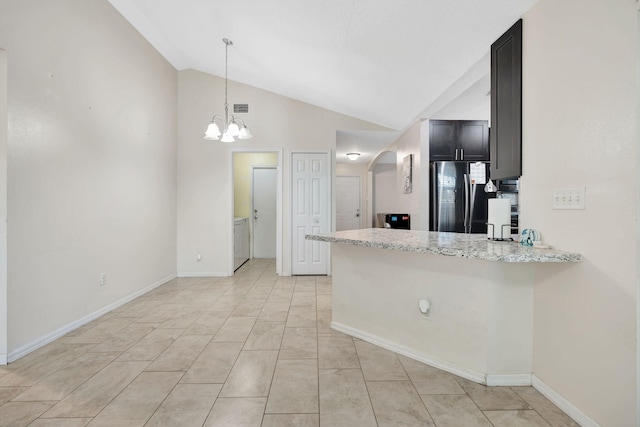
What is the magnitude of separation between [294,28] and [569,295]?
9.40ft

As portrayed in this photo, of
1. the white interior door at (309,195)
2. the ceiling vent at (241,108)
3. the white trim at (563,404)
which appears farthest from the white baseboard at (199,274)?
the white trim at (563,404)

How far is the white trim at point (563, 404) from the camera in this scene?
4.84 feet

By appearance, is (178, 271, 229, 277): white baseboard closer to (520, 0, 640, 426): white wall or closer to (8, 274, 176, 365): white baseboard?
(8, 274, 176, 365): white baseboard

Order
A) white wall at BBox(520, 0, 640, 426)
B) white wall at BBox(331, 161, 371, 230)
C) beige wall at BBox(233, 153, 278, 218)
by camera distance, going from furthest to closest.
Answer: white wall at BBox(331, 161, 371, 230) < beige wall at BBox(233, 153, 278, 218) < white wall at BBox(520, 0, 640, 426)

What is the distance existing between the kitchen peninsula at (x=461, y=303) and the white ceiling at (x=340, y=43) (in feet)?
4.94

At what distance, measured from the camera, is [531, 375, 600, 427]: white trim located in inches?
58.1

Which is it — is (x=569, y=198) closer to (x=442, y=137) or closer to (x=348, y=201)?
(x=442, y=137)

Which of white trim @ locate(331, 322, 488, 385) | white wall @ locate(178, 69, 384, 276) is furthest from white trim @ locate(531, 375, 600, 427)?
white wall @ locate(178, 69, 384, 276)

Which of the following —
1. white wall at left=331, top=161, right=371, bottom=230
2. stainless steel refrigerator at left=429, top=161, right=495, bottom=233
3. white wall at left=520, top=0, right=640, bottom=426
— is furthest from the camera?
white wall at left=331, top=161, right=371, bottom=230

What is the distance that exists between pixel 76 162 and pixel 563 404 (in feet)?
12.8

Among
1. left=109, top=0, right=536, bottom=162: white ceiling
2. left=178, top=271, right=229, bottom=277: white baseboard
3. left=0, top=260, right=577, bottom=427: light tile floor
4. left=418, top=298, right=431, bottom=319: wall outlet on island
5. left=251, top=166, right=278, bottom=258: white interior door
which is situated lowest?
left=0, top=260, right=577, bottom=427: light tile floor

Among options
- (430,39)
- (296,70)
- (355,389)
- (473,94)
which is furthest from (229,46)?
(355,389)

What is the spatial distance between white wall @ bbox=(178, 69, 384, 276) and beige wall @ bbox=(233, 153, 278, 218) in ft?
5.11

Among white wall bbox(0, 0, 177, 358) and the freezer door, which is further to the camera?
the freezer door
